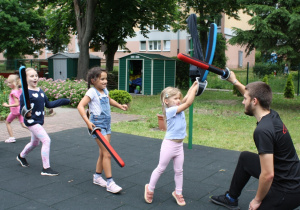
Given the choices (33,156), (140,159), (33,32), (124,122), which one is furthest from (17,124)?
(33,32)

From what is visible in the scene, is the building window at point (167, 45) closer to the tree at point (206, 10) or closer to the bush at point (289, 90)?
the tree at point (206, 10)

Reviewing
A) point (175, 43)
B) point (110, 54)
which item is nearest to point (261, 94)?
point (110, 54)

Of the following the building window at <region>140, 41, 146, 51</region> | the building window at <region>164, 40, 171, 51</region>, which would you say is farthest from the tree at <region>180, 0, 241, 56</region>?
the building window at <region>140, 41, 146, 51</region>

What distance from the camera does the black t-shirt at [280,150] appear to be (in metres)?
2.73

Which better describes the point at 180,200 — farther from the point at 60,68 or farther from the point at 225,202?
the point at 60,68

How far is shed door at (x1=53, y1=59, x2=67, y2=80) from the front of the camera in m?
22.8

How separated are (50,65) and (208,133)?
17.7 meters

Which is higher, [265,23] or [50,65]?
[265,23]

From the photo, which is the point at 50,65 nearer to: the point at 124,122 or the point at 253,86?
the point at 124,122

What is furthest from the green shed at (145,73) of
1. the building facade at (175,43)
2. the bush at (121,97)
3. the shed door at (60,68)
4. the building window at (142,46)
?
the building window at (142,46)

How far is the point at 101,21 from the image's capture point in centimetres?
2378

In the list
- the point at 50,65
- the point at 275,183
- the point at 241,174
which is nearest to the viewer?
the point at 275,183

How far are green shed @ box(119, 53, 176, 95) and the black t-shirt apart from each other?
15.4 metres

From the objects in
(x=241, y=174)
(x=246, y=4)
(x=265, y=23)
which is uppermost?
(x=246, y=4)
